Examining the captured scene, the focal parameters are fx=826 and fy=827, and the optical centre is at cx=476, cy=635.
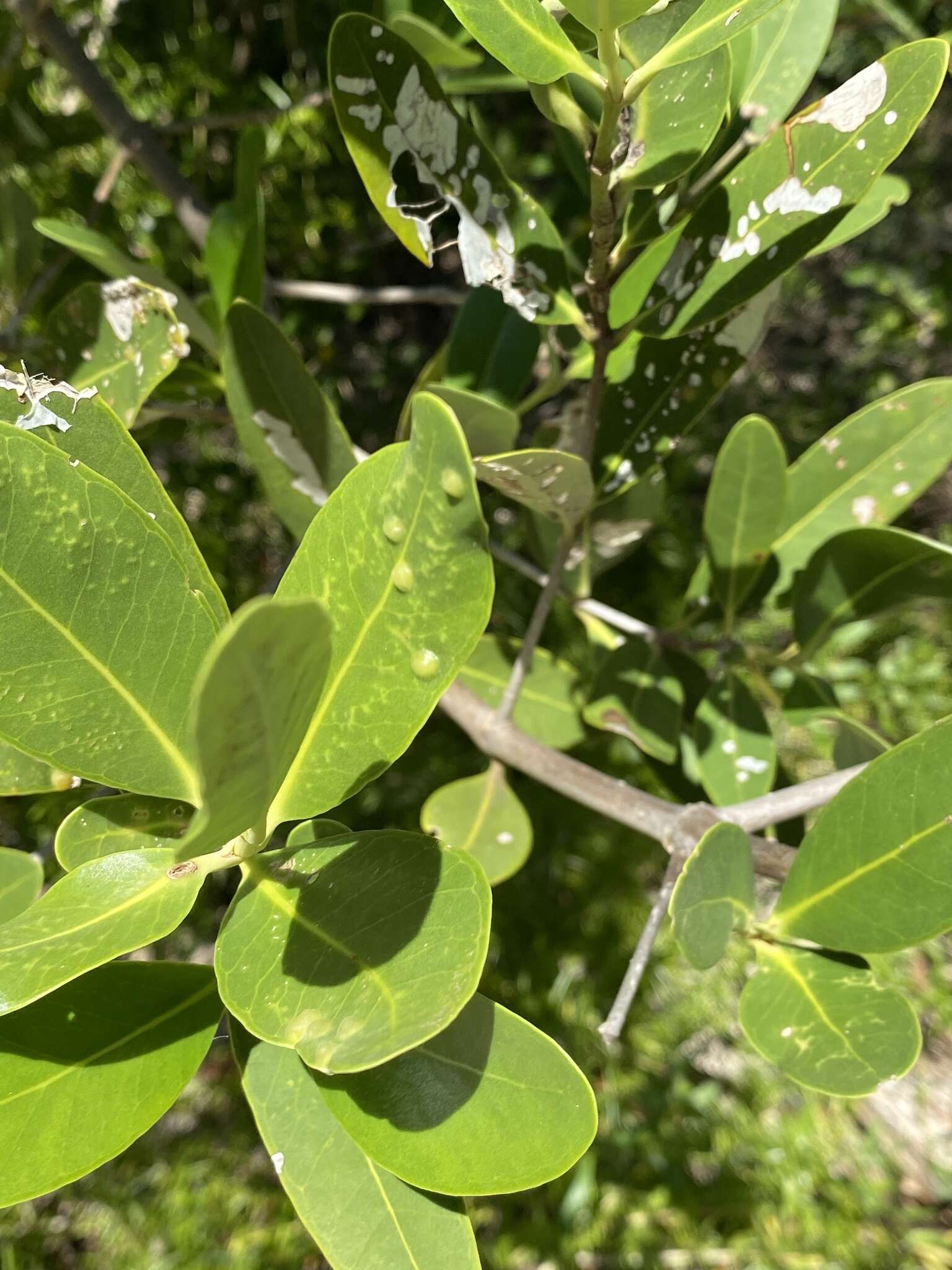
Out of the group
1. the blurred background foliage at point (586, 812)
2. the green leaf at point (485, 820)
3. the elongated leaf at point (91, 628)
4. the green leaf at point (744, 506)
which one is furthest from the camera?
the blurred background foliage at point (586, 812)

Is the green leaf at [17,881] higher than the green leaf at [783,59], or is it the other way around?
the green leaf at [783,59]

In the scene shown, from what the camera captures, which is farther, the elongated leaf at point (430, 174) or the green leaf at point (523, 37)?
the elongated leaf at point (430, 174)

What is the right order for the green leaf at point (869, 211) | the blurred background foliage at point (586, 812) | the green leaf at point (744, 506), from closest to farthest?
the green leaf at point (869, 211), the green leaf at point (744, 506), the blurred background foliage at point (586, 812)

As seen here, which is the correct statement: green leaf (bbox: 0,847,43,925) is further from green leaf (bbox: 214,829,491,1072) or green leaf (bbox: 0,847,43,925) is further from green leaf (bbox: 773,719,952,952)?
green leaf (bbox: 773,719,952,952)

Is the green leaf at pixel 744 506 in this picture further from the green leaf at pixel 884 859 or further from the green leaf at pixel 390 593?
the green leaf at pixel 390 593

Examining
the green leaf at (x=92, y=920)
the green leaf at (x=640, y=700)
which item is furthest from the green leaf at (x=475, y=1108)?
the green leaf at (x=640, y=700)

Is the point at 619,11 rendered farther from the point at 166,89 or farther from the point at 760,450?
the point at 166,89

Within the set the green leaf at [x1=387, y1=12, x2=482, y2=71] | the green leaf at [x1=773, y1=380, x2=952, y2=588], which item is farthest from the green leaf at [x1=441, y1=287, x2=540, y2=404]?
the green leaf at [x1=773, y1=380, x2=952, y2=588]

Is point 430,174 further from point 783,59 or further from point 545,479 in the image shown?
point 783,59
